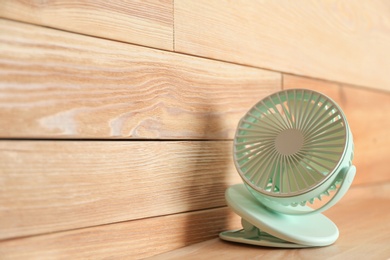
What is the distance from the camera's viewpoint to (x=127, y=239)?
904 millimetres

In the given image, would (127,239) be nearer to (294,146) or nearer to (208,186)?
(208,186)

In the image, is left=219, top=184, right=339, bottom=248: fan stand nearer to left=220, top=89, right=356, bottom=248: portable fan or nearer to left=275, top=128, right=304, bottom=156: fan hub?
left=220, top=89, right=356, bottom=248: portable fan

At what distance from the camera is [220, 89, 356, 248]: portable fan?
95cm

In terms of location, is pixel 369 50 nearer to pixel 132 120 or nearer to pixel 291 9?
pixel 291 9

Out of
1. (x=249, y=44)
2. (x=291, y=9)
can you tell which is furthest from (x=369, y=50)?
(x=249, y=44)

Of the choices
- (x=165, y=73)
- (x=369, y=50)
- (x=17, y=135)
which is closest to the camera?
(x=17, y=135)

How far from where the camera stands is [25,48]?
2.49ft

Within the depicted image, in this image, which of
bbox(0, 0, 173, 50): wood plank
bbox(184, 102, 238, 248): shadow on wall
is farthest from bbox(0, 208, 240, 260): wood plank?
bbox(0, 0, 173, 50): wood plank

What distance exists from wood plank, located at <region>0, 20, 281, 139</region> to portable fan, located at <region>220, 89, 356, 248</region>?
12cm

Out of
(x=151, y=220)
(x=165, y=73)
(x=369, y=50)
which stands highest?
(x=369, y=50)

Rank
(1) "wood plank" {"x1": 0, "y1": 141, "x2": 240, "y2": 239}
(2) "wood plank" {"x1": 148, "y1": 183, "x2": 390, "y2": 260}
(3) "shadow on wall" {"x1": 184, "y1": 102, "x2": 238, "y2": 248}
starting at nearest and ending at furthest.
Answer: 1. (1) "wood plank" {"x1": 0, "y1": 141, "x2": 240, "y2": 239}
2. (2) "wood plank" {"x1": 148, "y1": 183, "x2": 390, "y2": 260}
3. (3) "shadow on wall" {"x1": 184, "y1": 102, "x2": 238, "y2": 248}

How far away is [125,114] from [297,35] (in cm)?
71

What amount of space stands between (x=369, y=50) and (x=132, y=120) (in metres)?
1.20

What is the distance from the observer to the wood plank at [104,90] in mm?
751
